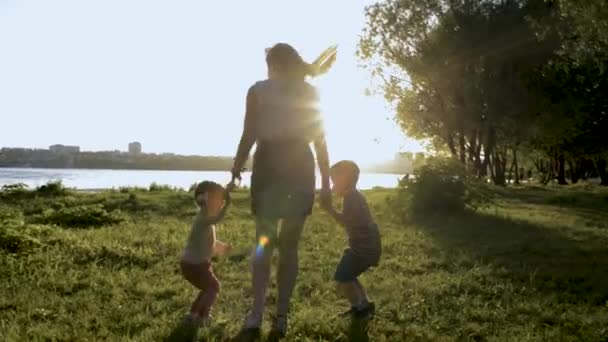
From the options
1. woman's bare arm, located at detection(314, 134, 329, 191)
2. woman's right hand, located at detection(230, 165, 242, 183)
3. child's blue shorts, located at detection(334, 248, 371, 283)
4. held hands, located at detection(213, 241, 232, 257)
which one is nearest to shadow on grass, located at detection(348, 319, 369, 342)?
child's blue shorts, located at detection(334, 248, 371, 283)

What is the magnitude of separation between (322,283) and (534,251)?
4997 millimetres

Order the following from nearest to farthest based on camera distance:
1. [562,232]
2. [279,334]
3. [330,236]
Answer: [279,334] → [330,236] → [562,232]

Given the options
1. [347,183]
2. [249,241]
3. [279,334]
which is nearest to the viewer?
[279,334]

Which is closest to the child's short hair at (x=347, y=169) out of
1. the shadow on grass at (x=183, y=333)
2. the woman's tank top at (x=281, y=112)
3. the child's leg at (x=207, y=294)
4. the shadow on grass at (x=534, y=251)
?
the woman's tank top at (x=281, y=112)

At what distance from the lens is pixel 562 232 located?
13500 millimetres

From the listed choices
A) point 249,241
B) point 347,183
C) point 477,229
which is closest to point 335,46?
point 347,183

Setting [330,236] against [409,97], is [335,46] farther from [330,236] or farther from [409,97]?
[409,97]

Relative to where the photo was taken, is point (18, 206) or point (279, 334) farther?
point (18, 206)

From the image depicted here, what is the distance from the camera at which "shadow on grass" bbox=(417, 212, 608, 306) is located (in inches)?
303

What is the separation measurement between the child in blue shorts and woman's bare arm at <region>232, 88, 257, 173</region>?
1.24 m

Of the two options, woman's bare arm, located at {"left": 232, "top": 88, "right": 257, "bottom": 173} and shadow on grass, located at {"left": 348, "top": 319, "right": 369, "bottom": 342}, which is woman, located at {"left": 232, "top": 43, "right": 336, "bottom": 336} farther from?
shadow on grass, located at {"left": 348, "top": 319, "right": 369, "bottom": 342}

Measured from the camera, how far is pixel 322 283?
7.53 m

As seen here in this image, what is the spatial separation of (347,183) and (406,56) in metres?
31.0

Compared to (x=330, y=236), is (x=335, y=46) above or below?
above
